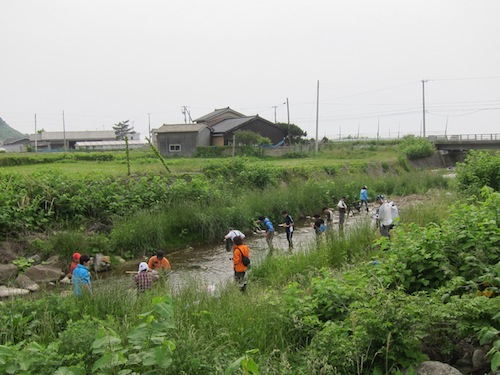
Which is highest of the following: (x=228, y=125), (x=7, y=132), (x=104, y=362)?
(x=7, y=132)

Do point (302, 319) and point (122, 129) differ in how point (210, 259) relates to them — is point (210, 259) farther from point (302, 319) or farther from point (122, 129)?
point (122, 129)

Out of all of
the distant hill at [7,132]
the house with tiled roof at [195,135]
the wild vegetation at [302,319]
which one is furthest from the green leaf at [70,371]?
the distant hill at [7,132]

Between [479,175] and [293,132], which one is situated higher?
[293,132]

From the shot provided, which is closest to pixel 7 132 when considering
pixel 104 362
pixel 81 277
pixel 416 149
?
pixel 416 149

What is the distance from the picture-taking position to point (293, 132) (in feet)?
177

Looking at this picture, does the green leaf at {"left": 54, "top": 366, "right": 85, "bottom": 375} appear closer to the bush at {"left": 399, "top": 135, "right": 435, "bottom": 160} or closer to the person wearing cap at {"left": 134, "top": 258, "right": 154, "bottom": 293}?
the person wearing cap at {"left": 134, "top": 258, "right": 154, "bottom": 293}

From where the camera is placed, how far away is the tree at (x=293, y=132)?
2093 inches

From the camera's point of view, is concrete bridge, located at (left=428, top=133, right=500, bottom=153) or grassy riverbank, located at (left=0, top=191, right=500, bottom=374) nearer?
grassy riverbank, located at (left=0, top=191, right=500, bottom=374)

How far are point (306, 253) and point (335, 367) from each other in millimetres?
5946

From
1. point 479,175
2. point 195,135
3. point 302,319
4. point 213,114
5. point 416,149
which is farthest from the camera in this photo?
point 213,114

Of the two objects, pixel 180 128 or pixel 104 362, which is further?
pixel 180 128

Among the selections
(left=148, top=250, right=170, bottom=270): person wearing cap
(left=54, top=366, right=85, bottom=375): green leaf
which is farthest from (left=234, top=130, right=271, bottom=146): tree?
(left=54, top=366, right=85, bottom=375): green leaf

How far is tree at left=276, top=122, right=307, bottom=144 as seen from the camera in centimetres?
5317

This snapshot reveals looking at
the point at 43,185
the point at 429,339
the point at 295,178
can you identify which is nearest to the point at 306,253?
the point at 429,339
